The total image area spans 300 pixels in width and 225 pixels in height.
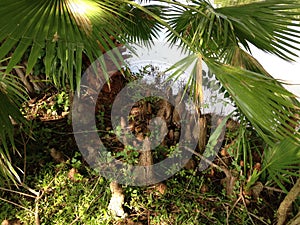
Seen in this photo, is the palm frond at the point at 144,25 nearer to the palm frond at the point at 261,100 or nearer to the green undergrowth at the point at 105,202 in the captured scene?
the green undergrowth at the point at 105,202

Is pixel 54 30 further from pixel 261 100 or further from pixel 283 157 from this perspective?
pixel 283 157

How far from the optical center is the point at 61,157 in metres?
1.74

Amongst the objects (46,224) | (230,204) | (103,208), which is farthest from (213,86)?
(46,224)

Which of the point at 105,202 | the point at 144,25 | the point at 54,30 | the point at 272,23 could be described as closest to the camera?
the point at 54,30

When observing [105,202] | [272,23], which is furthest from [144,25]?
[105,202]

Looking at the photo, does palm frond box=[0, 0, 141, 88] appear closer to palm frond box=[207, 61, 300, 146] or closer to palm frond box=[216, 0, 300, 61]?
palm frond box=[207, 61, 300, 146]

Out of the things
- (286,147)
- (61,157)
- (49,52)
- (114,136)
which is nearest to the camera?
(49,52)

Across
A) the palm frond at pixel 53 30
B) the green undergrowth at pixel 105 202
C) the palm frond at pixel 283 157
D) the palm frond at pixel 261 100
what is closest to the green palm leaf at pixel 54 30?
the palm frond at pixel 53 30

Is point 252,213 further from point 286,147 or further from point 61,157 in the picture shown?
point 61,157

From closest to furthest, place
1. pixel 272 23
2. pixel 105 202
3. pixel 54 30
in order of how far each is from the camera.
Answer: pixel 54 30
pixel 272 23
pixel 105 202

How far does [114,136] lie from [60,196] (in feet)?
1.67

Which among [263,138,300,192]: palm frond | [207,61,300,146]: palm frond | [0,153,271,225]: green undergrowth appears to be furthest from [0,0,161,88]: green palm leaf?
[0,153,271,225]: green undergrowth

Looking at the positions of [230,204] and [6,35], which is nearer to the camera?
[6,35]

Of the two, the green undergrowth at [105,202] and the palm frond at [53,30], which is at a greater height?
the palm frond at [53,30]
